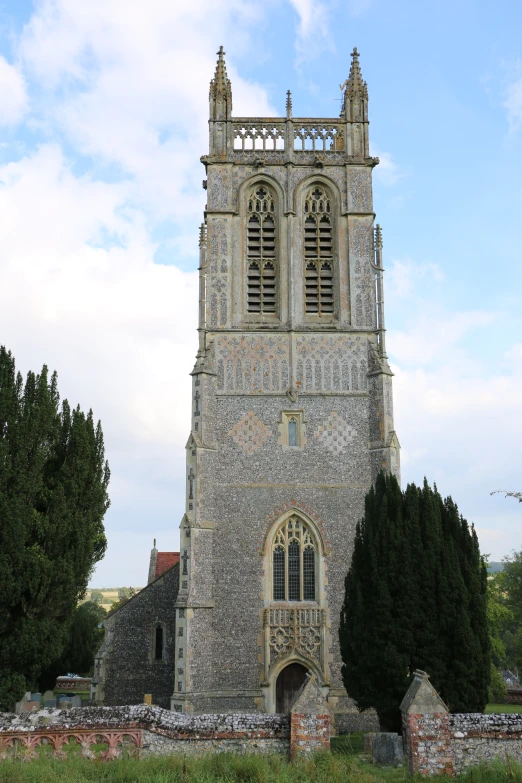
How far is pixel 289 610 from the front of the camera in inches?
883

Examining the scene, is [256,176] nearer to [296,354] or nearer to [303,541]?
[296,354]

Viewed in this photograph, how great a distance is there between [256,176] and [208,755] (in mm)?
19535

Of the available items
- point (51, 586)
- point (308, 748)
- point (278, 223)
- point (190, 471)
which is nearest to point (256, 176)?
point (278, 223)

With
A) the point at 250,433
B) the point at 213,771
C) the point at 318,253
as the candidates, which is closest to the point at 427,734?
the point at 213,771


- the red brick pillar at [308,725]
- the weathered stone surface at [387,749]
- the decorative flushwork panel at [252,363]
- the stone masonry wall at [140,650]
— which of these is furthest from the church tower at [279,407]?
the red brick pillar at [308,725]

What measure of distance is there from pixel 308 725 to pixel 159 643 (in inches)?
471

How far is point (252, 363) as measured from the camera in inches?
969

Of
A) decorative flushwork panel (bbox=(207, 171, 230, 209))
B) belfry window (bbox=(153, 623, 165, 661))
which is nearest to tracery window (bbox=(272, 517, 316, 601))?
belfry window (bbox=(153, 623, 165, 661))

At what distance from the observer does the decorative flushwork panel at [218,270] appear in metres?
25.2

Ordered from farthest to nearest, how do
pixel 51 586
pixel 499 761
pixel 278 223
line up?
pixel 278 223, pixel 51 586, pixel 499 761

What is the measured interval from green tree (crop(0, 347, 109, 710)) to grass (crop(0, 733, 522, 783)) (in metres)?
4.34

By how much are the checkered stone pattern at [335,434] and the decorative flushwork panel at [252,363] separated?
173 cm

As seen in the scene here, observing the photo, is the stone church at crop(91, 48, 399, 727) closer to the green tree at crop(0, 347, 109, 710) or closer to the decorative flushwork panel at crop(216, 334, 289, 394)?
the decorative flushwork panel at crop(216, 334, 289, 394)

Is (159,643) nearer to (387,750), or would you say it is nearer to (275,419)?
(275,419)
